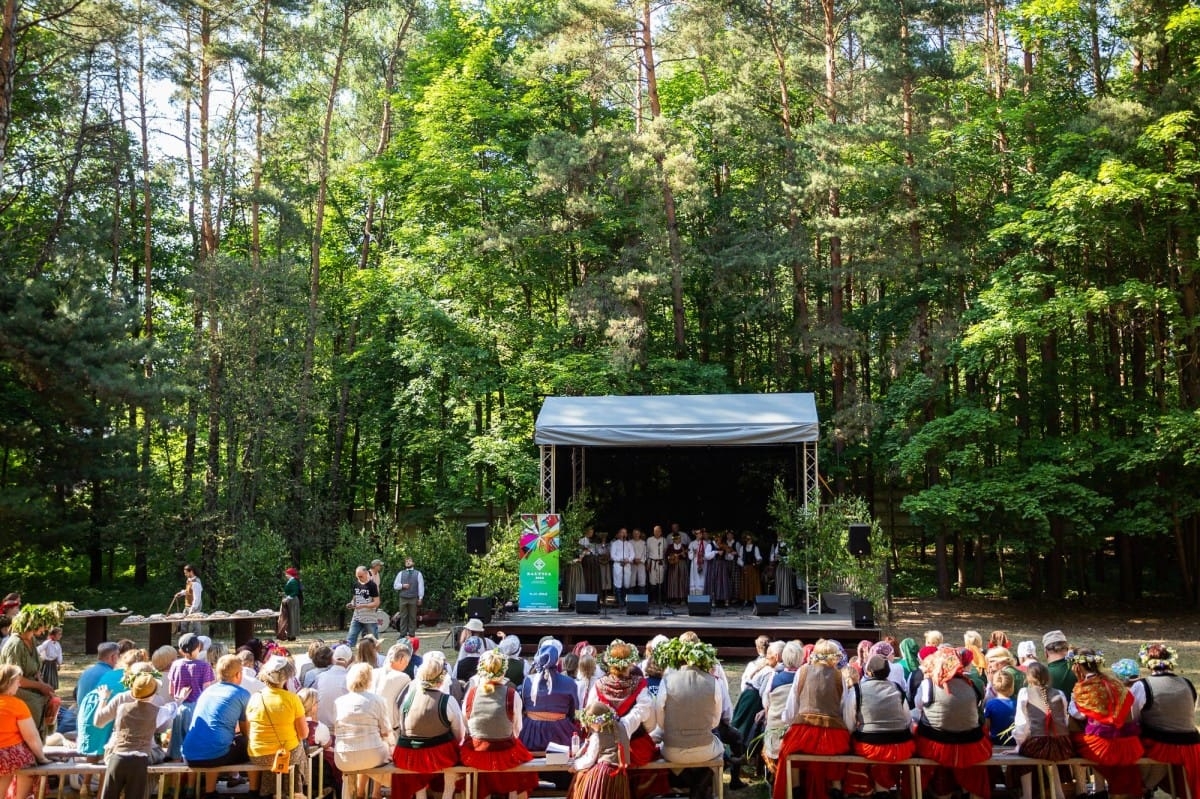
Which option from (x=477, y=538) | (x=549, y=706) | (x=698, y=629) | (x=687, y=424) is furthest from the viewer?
(x=687, y=424)

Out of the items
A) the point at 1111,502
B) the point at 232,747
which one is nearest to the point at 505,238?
the point at 1111,502

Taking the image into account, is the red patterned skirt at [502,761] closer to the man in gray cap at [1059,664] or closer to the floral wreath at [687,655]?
the floral wreath at [687,655]

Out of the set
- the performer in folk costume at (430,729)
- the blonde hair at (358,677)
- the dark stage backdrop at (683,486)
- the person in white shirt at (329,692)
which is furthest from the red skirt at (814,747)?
the dark stage backdrop at (683,486)

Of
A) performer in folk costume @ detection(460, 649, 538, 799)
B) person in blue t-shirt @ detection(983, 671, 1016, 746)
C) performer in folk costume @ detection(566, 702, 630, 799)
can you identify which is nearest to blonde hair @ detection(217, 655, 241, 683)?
performer in folk costume @ detection(460, 649, 538, 799)

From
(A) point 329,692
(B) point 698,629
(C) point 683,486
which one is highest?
(C) point 683,486

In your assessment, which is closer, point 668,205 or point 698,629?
point 698,629

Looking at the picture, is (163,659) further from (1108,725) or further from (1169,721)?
(1169,721)

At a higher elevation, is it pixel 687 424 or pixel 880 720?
pixel 687 424

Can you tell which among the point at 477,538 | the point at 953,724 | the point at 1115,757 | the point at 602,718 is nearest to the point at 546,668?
the point at 602,718

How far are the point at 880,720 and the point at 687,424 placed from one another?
7.60 m

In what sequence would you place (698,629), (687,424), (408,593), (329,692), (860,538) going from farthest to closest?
(687,424), (408,593), (860,538), (698,629), (329,692)

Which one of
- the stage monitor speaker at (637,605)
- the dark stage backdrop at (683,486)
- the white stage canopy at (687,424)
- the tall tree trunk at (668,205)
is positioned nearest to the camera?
the stage monitor speaker at (637,605)

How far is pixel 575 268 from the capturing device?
70.9 feet

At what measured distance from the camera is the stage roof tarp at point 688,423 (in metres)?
12.3
